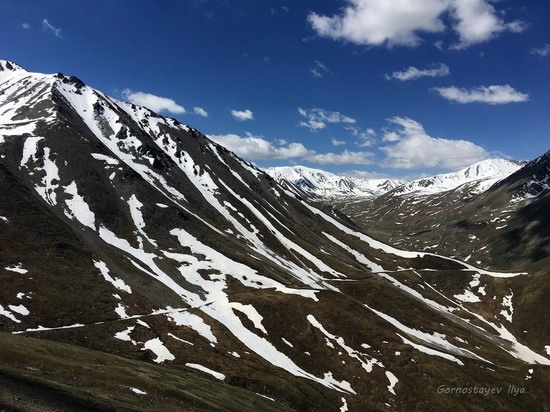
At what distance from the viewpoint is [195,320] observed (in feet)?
338

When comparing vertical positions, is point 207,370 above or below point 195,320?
below

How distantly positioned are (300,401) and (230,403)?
70.8ft

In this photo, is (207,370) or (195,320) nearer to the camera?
(207,370)

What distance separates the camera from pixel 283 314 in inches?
4429

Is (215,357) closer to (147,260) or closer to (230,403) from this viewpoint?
(230,403)

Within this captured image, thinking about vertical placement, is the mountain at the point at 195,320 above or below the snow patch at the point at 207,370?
above

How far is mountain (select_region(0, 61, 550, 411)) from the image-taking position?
58.1 m

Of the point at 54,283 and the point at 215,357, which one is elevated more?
the point at 54,283

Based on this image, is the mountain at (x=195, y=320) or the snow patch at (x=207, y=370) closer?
the mountain at (x=195, y=320)

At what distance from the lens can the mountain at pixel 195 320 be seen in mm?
58062

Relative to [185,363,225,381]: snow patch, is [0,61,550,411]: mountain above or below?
above

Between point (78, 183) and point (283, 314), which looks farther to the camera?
point (78, 183)

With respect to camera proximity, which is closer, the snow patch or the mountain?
the mountain

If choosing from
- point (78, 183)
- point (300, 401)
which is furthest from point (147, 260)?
point (300, 401)
